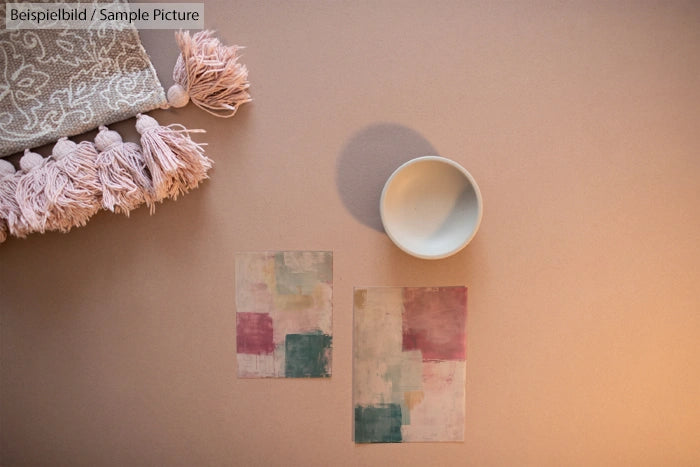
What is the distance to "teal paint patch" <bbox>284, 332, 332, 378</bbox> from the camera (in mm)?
1168

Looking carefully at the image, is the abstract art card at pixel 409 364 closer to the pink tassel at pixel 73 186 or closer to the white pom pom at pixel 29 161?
the pink tassel at pixel 73 186

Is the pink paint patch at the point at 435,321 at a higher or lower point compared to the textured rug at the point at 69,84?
lower

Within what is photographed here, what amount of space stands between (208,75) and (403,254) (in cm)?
58

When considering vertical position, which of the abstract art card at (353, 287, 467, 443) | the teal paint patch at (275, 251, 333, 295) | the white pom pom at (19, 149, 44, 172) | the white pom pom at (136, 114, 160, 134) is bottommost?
the abstract art card at (353, 287, 467, 443)

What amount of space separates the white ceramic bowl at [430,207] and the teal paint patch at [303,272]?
18cm

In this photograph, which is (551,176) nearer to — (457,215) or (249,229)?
(457,215)

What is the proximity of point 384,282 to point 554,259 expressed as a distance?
400mm

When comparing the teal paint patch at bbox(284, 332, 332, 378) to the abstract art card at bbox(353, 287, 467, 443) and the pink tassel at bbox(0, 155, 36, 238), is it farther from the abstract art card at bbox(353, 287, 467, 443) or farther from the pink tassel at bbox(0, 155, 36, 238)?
the pink tassel at bbox(0, 155, 36, 238)

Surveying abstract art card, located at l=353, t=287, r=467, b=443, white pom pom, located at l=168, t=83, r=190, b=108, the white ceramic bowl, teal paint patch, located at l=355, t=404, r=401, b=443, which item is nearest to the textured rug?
white pom pom, located at l=168, t=83, r=190, b=108

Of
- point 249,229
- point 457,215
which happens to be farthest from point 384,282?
point 249,229

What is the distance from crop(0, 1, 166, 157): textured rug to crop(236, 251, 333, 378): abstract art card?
1.40 feet

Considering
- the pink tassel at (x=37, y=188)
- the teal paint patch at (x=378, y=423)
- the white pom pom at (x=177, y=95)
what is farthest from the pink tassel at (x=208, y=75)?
the teal paint patch at (x=378, y=423)

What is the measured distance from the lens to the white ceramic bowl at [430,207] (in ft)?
3.52

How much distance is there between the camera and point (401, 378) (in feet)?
3.89
